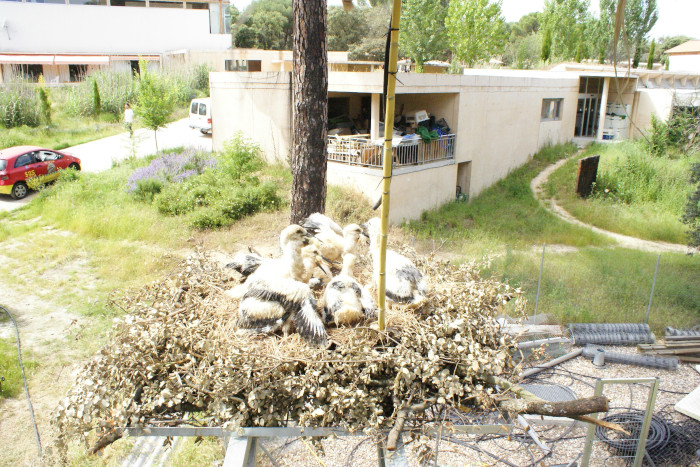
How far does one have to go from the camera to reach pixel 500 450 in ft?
24.0

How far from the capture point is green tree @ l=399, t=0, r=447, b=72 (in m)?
43.0

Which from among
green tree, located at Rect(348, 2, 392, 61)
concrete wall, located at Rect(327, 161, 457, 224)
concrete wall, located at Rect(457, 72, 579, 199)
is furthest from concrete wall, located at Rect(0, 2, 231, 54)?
concrete wall, located at Rect(327, 161, 457, 224)

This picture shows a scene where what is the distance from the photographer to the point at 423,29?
43.8 m

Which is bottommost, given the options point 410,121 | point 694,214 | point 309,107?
point 694,214

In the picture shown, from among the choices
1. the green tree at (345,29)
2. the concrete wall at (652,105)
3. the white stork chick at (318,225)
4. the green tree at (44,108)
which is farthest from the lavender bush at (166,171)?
the green tree at (345,29)

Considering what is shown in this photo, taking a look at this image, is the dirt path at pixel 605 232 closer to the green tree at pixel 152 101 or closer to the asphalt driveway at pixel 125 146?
the asphalt driveway at pixel 125 146

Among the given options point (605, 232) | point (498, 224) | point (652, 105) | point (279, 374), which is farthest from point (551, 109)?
point (279, 374)

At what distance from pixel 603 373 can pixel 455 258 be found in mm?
4871

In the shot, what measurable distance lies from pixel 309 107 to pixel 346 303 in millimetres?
3839

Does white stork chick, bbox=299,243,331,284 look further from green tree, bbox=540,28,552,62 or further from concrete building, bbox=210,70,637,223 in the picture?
green tree, bbox=540,28,552,62

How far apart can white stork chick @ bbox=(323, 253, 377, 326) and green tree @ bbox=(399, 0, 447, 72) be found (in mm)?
41969

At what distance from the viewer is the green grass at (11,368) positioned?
8578mm

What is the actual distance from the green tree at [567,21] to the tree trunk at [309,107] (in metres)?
42.9

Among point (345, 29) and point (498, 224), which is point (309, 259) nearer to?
point (498, 224)
